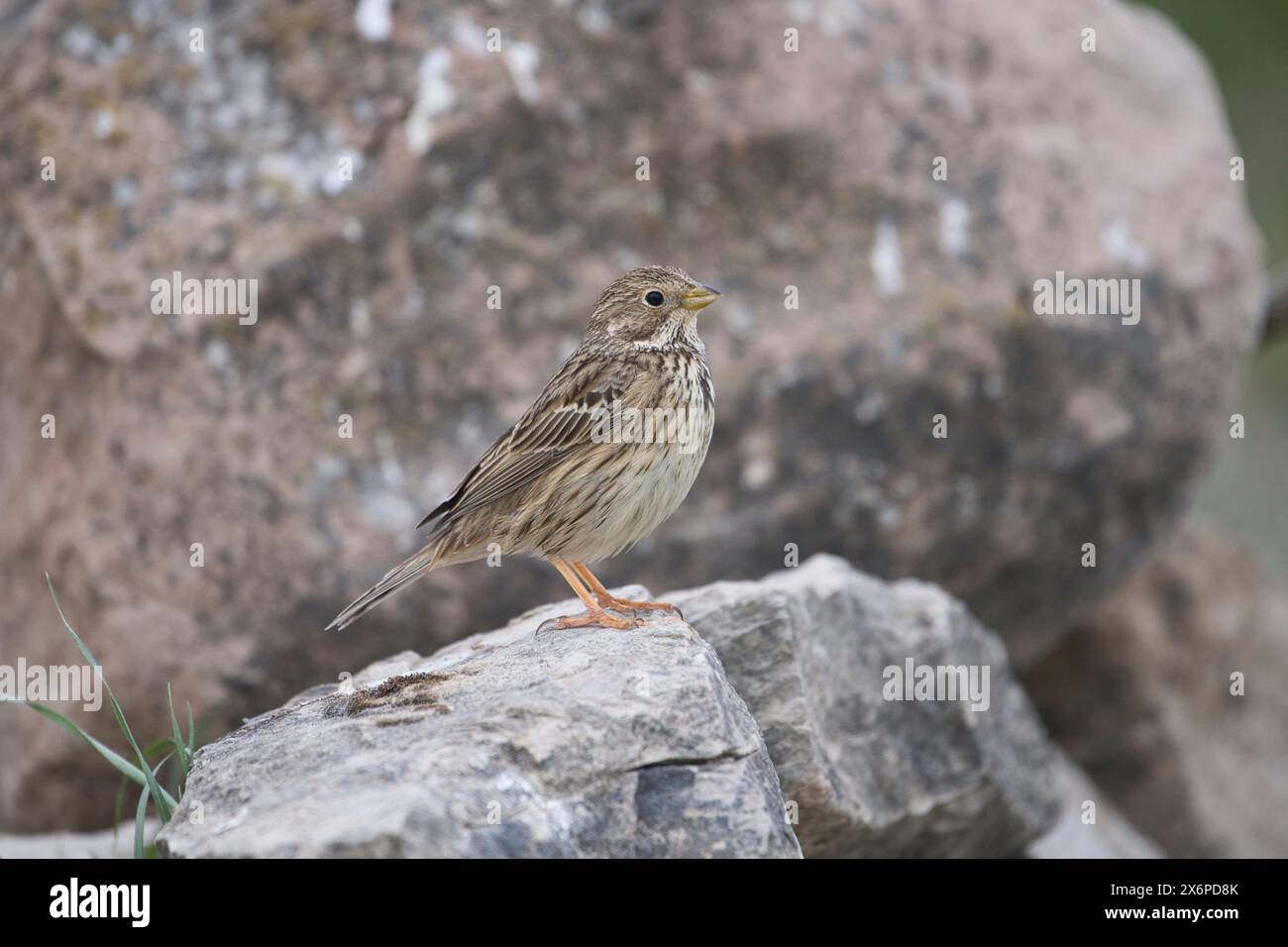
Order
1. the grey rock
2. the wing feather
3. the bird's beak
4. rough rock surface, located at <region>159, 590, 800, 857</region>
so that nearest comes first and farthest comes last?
rough rock surface, located at <region>159, 590, 800, 857</region> → the wing feather → the bird's beak → the grey rock

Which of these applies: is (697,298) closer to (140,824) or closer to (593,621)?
(593,621)

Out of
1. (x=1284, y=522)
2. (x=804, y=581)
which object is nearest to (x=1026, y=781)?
(x=804, y=581)

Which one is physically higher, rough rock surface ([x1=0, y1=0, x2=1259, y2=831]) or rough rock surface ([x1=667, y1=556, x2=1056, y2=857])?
rough rock surface ([x1=0, y1=0, x2=1259, y2=831])

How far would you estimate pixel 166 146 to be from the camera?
722 centimetres

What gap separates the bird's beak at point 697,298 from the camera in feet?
18.9

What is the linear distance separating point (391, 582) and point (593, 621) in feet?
2.75

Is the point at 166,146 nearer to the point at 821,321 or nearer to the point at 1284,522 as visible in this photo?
the point at 821,321

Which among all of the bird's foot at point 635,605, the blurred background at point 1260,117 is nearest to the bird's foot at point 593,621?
the bird's foot at point 635,605

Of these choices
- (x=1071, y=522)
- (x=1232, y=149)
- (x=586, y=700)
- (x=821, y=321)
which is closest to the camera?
(x=586, y=700)

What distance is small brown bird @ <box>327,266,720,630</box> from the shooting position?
5316mm

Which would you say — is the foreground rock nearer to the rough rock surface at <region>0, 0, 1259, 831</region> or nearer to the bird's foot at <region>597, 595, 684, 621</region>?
the bird's foot at <region>597, 595, 684, 621</region>

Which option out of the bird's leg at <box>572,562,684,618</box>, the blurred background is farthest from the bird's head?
the blurred background

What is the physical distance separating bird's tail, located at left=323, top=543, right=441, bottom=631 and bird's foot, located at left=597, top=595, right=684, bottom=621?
2.25 feet

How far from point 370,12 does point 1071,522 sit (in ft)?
14.9
